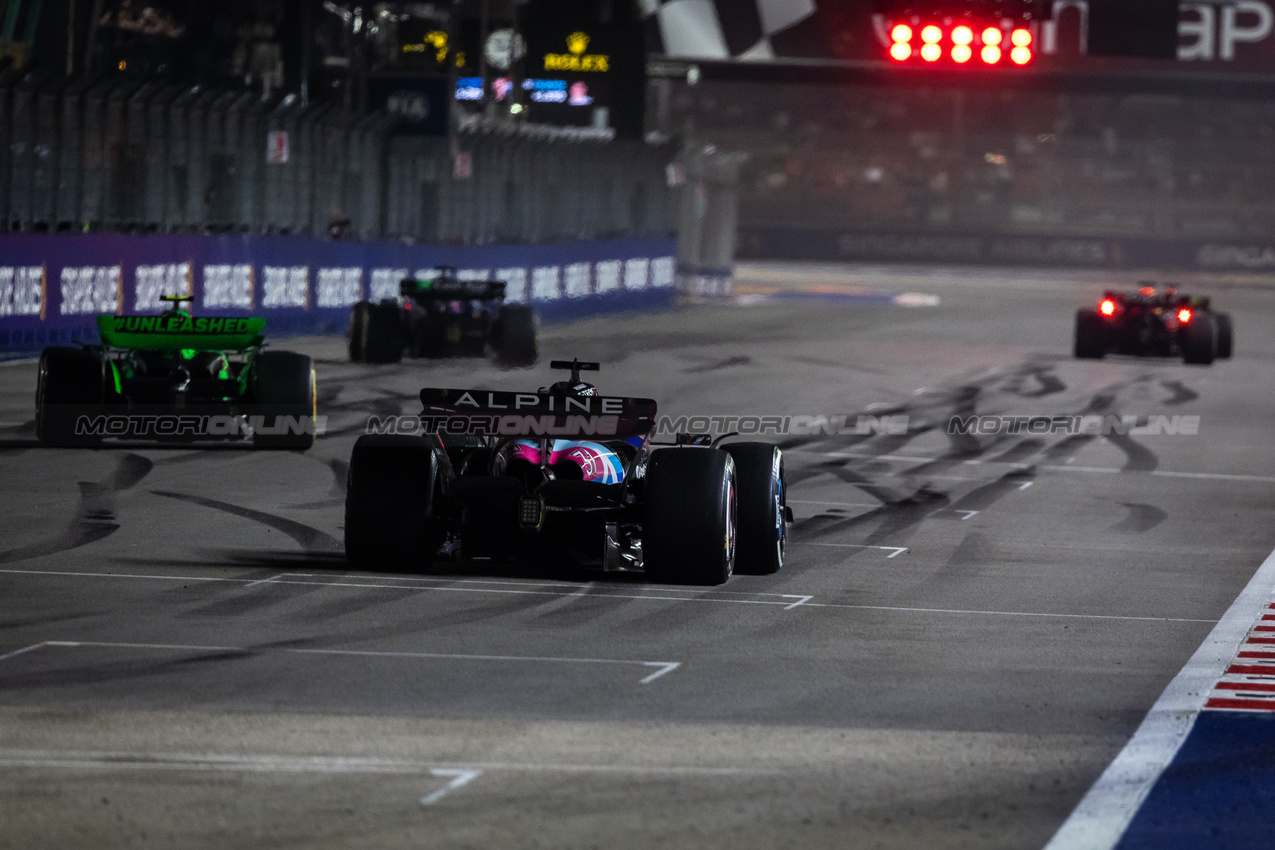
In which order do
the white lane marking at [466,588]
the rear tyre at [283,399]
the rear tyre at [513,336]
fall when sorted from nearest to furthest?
the white lane marking at [466,588], the rear tyre at [283,399], the rear tyre at [513,336]

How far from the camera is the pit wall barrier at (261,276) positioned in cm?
2536

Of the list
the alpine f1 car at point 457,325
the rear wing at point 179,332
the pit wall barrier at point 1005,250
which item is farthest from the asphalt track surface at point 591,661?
the pit wall barrier at point 1005,250

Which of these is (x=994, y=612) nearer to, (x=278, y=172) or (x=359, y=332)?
(x=359, y=332)

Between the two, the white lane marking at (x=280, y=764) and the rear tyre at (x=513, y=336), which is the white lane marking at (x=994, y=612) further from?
the rear tyre at (x=513, y=336)

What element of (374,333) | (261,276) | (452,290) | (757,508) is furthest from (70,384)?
(261,276)

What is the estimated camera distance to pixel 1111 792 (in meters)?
6.55

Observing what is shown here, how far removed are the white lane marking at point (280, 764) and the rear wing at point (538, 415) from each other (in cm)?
421

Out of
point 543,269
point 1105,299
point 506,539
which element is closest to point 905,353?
point 1105,299

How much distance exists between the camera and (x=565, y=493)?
10.4m

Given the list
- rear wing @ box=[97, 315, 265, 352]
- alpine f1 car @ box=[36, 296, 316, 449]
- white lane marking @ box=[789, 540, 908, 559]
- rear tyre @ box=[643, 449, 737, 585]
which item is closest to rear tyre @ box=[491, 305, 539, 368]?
alpine f1 car @ box=[36, 296, 316, 449]

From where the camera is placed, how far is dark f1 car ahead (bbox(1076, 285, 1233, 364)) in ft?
99.6

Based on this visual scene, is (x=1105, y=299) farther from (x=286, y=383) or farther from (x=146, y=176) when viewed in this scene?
(x=286, y=383)

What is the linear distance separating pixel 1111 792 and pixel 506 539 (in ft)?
15.4

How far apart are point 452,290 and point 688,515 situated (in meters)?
17.0
